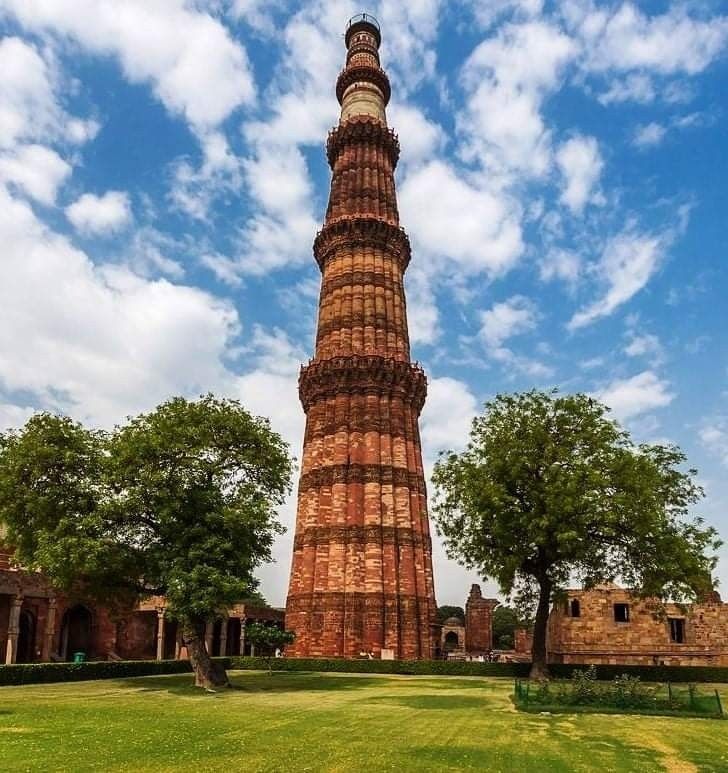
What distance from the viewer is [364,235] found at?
5303cm

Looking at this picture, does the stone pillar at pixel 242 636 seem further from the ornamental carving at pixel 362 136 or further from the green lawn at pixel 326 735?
the ornamental carving at pixel 362 136

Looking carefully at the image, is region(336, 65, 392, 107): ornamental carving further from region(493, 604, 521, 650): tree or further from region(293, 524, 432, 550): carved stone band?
region(493, 604, 521, 650): tree

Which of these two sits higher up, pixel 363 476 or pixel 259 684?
pixel 363 476

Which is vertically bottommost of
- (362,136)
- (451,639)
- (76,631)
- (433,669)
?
(451,639)

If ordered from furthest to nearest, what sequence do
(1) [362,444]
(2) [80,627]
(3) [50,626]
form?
(1) [362,444] < (2) [80,627] < (3) [50,626]

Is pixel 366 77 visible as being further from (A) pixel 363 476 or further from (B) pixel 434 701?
(B) pixel 434 701

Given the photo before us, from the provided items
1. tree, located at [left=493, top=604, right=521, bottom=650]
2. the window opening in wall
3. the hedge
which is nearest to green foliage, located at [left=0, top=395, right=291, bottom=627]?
the hedge

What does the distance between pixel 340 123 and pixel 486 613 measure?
4206 cm

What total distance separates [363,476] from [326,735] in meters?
28.4

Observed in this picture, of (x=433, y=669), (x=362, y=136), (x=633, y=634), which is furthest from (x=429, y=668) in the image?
(x=362, y=136)

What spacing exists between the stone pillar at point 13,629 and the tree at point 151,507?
23.2ft

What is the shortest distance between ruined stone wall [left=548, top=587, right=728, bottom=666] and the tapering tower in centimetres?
1136

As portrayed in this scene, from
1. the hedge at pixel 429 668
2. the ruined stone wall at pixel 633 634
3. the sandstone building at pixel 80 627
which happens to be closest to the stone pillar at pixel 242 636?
the sandstone building at pixel 80 627

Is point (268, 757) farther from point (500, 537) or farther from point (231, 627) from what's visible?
point (231, 627)
